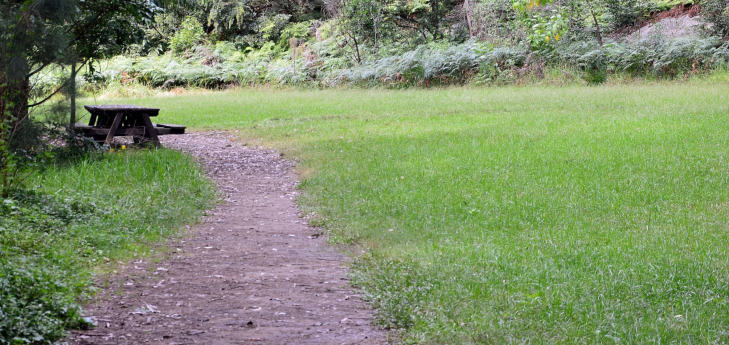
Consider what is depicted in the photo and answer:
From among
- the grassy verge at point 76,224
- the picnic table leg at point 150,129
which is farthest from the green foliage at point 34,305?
the picnic table leg at point 150,129

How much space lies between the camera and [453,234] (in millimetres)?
6406

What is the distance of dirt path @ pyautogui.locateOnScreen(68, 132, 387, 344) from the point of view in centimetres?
413

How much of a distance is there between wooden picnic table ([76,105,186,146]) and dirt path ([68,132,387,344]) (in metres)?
4.74

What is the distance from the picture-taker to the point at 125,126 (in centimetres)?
1234

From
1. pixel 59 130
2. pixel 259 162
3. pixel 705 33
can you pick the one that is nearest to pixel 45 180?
pixel 59 130

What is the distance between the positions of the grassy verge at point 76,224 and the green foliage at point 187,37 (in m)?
25.2

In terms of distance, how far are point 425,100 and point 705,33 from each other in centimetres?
995

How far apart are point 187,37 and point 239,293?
104ft

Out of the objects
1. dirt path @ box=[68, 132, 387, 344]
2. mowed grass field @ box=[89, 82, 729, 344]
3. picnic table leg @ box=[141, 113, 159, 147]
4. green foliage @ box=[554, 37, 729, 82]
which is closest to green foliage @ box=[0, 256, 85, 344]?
dirt path @ box=[68, 132, 387, 344]

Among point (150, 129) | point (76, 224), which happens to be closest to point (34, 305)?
point (76, 224)

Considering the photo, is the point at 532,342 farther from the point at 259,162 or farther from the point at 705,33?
the point at 705,33

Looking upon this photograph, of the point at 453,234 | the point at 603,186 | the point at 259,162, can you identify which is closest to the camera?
the point at 453,234

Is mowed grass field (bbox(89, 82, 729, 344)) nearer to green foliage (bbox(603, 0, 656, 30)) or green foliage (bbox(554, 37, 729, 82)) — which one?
green foliage (bbox(554, 37, 729, 82))

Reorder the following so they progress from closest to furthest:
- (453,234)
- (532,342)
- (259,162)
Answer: (532,342)
(453,234)
(259,162)
